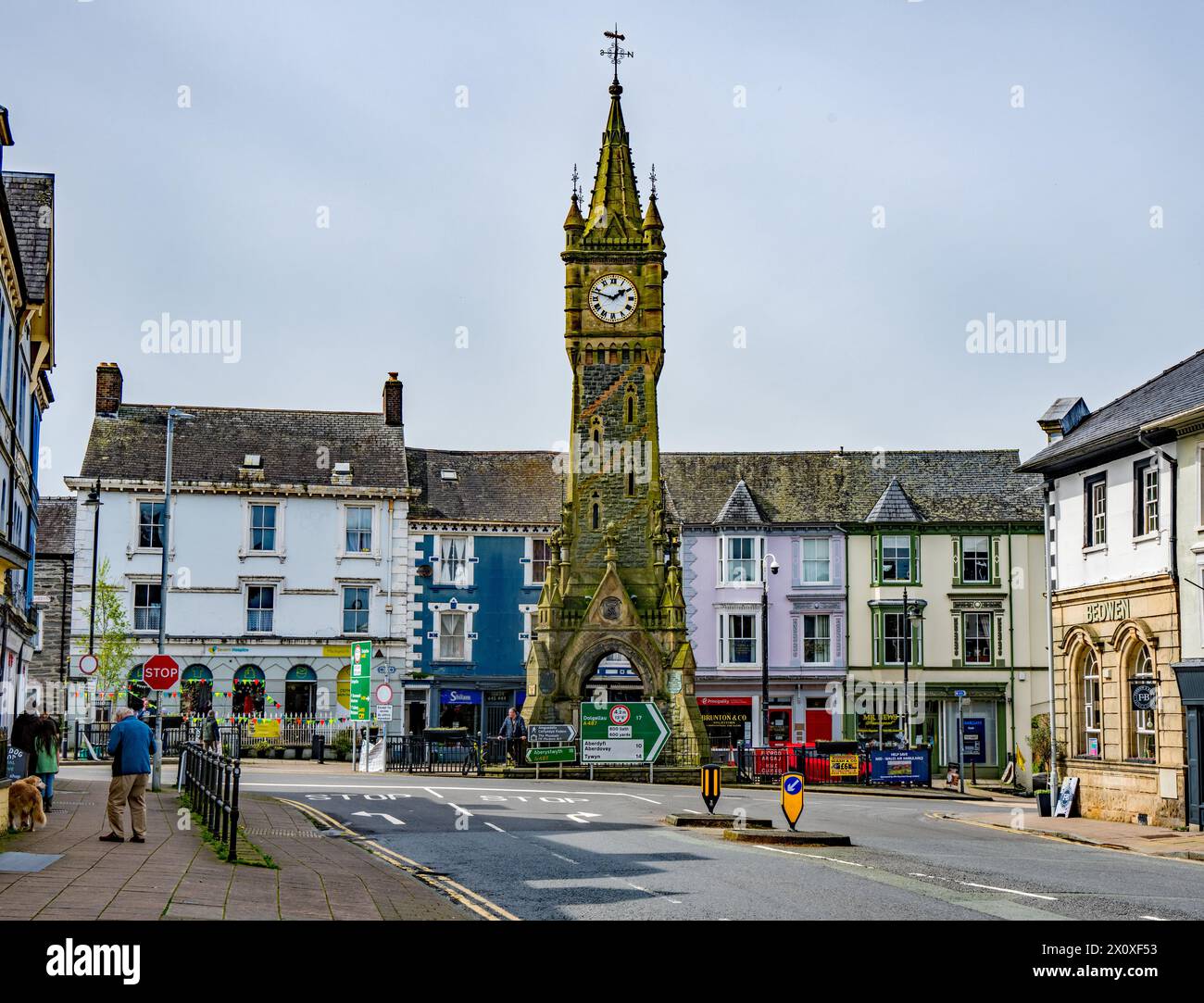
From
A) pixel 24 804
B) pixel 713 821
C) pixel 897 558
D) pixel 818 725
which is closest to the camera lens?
pixel 24 804

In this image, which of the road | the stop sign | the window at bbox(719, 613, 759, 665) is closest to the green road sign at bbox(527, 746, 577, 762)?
the road

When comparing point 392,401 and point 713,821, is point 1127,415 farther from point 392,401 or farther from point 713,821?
point 392,401

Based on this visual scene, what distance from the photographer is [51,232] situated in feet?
119

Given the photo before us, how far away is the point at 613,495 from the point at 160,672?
22.2 m

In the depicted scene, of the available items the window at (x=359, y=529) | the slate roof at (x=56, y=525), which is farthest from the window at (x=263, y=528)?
the slate roof at (x=56, y=525)

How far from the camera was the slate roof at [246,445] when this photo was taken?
57.8 m

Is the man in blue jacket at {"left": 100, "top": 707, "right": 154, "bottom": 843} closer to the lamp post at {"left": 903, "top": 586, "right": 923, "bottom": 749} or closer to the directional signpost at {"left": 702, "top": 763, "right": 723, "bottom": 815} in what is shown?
the directional signpost at {"left": 702, "top": 763, "right": 723, "bottom": 815}

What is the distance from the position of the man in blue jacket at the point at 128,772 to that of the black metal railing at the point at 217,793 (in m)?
0.97

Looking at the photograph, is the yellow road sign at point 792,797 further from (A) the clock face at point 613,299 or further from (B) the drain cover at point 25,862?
(A) the clock face at point 613,299

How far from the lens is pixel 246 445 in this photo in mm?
59688

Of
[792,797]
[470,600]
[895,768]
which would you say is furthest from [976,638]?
[792,797]

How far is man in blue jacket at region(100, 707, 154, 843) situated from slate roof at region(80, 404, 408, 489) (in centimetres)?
4046
